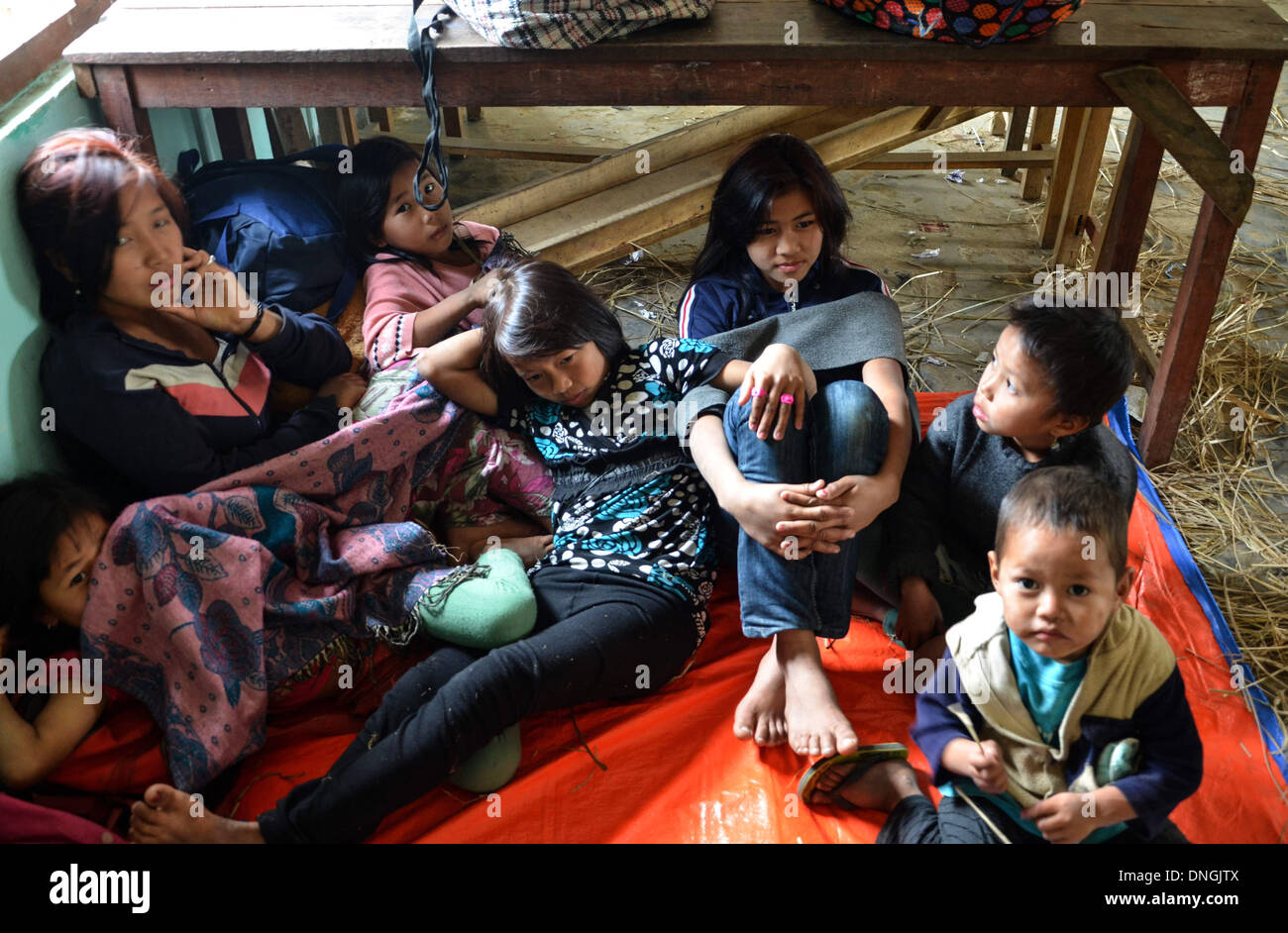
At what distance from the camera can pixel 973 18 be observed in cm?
204

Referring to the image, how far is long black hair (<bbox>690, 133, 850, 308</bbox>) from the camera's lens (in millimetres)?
2121

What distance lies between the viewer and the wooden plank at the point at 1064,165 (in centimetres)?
342

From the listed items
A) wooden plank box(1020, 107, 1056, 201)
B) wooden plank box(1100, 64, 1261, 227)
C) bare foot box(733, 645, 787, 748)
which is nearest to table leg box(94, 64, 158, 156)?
bare foot box(733, 645, 787, 748)

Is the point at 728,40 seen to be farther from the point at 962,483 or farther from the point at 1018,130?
the point at 1018,130

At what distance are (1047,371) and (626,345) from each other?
81 centimetres

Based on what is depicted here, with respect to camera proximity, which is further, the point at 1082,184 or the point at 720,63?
the point at 1082,184

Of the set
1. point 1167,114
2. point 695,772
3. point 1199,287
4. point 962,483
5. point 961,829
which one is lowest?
point 695,772

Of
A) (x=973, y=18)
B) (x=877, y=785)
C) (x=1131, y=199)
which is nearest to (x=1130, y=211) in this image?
(x=1131, y=199)

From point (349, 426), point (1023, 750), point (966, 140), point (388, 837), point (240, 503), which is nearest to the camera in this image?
point (1023, 750)

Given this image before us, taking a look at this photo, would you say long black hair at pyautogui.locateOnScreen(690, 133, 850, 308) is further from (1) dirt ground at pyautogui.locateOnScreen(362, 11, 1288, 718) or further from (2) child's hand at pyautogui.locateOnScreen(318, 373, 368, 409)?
(1) dirt ground at pyautogui.locateOnScreen(362, 11, 1288, 718)

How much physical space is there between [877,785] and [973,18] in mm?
1452
